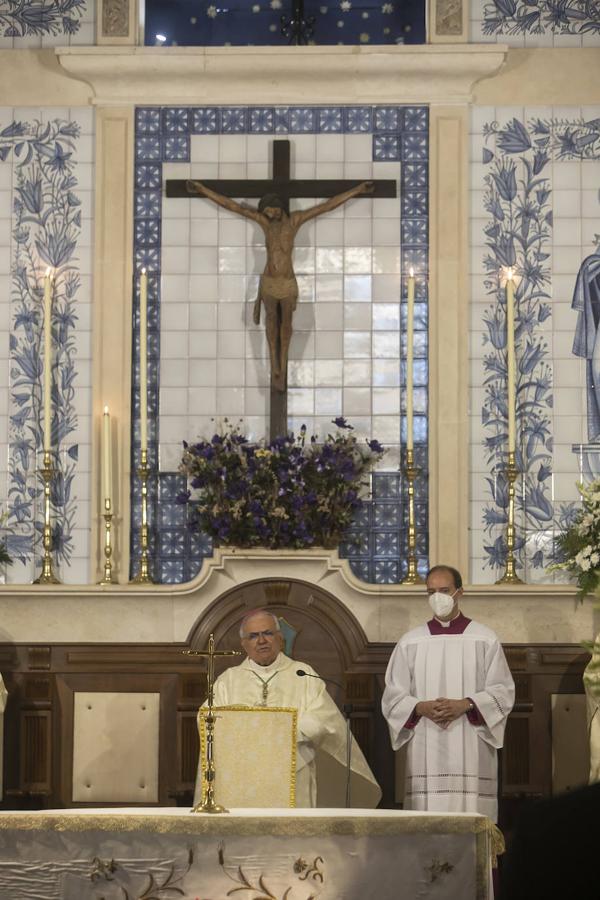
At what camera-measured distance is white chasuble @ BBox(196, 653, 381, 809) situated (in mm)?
5742

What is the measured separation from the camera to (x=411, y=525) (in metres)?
7.43

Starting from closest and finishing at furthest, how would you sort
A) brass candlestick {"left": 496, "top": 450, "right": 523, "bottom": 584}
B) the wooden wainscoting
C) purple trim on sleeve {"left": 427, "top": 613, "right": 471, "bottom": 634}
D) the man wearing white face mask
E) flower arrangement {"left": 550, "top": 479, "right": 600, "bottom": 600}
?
the man wearing white face mask → purple trim on sleeve {"left": 427, "top": 613, "right": 471, "bottom": 634} → flower arrangement {"left": 550, "top": 479, "right": 600, "bottom": 600} → the wooden wainscoting → brass candlestick {"left": 496, "top": 450, "right": 523, "bottom": 584}

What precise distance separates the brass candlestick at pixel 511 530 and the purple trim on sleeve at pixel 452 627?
85 centimetres

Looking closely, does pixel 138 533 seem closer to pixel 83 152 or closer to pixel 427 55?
pixel 83 152

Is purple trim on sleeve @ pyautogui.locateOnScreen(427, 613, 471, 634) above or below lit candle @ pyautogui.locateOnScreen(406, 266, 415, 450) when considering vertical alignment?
below

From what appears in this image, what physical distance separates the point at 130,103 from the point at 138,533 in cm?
264

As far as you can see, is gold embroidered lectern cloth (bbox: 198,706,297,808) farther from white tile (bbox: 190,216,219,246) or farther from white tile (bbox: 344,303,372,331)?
white tile (bbox: 190,216,219,246)

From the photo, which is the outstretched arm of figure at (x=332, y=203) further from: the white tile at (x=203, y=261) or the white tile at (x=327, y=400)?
the white tile at (x=327, y=400)

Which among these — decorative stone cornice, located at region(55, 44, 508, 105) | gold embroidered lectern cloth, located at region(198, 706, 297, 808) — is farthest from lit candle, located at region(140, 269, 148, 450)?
gold embroidered lectern cloth, located at region(198, 706, 297, 808)

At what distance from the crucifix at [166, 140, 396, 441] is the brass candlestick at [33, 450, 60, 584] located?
51.4 inches

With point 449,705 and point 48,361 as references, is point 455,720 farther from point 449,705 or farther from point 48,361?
point 48,361

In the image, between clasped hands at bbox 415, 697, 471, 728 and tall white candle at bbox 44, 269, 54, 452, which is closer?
clasped hands at bbox 415, 697, 471, 728

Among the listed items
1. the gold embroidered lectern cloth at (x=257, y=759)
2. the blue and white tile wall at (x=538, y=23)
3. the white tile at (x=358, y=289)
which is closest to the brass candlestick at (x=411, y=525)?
the white tile at (x=358, y=289)

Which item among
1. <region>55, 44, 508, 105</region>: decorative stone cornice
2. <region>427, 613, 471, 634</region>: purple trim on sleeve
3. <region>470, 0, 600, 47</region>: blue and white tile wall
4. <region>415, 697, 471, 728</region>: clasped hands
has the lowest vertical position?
<region>415, 697, 471, 728</region>: clasped hands
